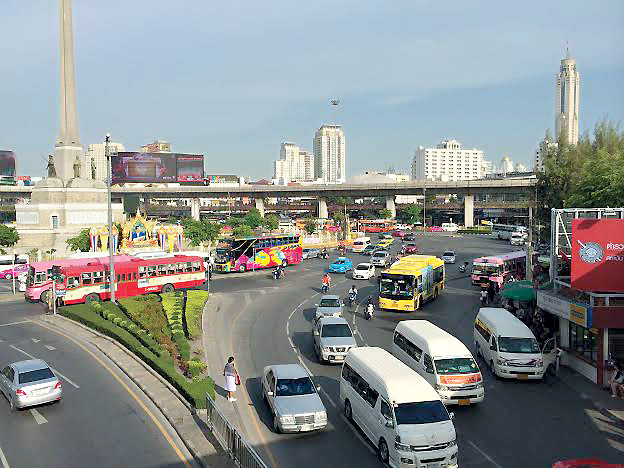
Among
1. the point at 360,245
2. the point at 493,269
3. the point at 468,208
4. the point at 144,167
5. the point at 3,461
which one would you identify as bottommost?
the point at 3,461

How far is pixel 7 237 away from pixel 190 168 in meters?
Result: 73.7

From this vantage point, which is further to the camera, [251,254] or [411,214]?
[411,214]

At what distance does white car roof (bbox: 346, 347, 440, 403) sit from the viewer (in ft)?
44.8

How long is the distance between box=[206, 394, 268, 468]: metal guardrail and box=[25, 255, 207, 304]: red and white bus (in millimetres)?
20920

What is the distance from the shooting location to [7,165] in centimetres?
15362

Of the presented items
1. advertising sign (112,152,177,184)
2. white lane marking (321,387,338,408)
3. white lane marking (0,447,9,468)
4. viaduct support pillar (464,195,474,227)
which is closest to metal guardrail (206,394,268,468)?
white lane marking (321,387,338,408)

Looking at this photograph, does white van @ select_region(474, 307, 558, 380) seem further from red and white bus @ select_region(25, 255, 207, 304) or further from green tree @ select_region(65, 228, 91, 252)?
green tree @ select_region(65, 228, 91, 252)

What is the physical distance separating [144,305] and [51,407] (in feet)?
43.6

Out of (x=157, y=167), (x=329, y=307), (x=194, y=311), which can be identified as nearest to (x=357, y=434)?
(x=329, y=307)

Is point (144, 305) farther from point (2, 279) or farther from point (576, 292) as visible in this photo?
point (2, 279)

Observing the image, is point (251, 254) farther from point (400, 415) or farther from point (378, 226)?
point (378, 226)

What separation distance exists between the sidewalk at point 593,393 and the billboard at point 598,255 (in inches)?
129

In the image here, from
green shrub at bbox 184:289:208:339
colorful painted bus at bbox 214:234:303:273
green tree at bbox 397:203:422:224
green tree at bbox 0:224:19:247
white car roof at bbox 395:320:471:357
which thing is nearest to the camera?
white car roof at bbox 395:320:471:357

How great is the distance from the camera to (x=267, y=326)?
2877cm
